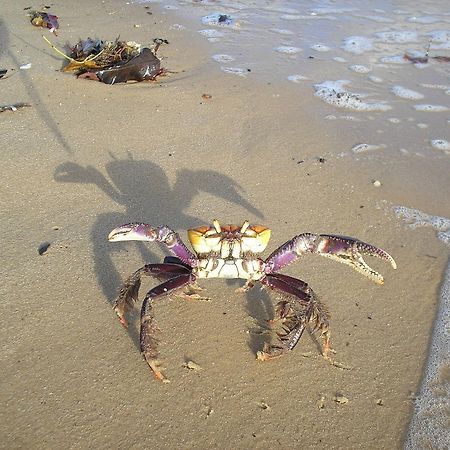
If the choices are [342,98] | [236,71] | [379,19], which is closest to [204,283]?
[342,98]

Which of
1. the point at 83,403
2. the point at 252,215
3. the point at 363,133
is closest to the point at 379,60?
the point at 363,133

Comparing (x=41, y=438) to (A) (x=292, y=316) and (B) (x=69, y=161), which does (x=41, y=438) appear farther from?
(B) (x=69, y=161)

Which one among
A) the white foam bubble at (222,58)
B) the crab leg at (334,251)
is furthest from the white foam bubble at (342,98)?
the crab leg at (334,251)

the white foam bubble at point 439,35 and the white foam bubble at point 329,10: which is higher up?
the white foam bubble at point 329,10

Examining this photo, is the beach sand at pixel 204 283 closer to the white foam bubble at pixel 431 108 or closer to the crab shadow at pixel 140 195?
the crab shadow at pixel 140 195

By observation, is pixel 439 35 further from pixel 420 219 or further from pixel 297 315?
pixel 297 315

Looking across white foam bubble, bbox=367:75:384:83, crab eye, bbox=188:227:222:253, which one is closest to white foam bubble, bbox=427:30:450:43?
white foam bubble, bbox=367:75:384:83
